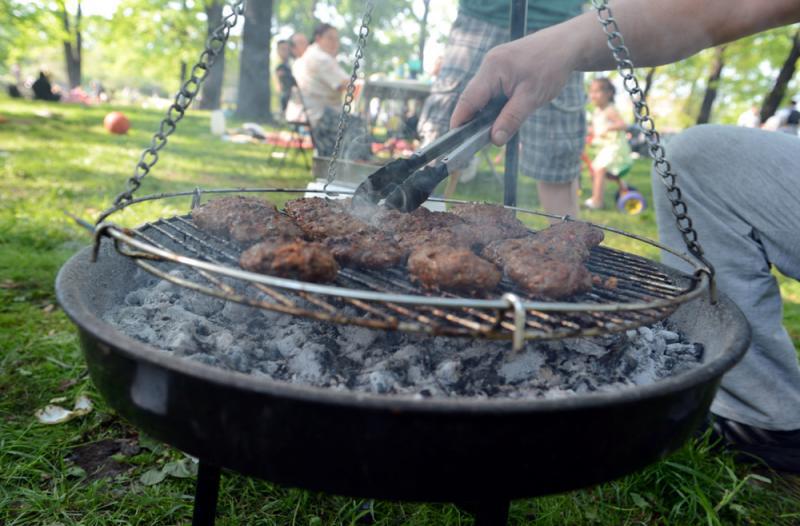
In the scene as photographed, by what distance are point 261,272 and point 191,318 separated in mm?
424

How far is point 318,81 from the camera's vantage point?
9.34 m

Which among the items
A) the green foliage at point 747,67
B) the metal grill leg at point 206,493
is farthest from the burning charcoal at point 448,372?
the green foliage at point 747,67

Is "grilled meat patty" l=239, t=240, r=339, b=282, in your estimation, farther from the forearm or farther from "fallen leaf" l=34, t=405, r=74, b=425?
"fallen leaf" l=34, t=405, r=74, b=425

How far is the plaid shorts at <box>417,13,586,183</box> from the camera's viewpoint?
4.25m

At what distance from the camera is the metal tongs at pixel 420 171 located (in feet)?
6.49

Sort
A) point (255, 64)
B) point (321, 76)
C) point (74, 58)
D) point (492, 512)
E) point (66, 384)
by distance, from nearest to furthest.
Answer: point (492, 512), point (66, 384), point (321, 76), point (255, 64), point (74, 58)

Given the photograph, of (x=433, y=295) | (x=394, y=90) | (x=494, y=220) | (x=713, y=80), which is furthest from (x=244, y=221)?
(x=713, y=80)

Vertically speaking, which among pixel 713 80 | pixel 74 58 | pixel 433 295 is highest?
pixel 713 80

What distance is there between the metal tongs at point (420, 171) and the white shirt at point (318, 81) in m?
7.26

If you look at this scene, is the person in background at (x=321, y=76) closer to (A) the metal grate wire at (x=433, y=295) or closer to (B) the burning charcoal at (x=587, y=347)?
(A) the metal grate wire at (x=433, y=295)

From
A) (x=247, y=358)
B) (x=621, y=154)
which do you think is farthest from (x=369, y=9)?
(x=621, y=154)

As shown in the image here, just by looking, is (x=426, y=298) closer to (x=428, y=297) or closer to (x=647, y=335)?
(x=428, y=297)

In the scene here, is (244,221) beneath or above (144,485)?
above

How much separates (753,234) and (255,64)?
50.6 ft
